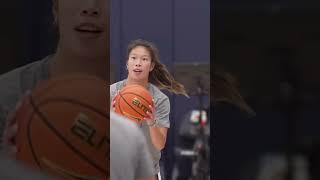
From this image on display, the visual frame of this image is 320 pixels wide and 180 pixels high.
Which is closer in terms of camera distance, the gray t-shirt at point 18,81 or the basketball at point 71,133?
the basketball at point 71,133

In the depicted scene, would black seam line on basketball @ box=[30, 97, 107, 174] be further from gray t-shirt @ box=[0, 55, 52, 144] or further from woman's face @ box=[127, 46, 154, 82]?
woman's face @ box=[127, 46, 154, 82]

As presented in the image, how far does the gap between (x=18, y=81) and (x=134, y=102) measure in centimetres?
53

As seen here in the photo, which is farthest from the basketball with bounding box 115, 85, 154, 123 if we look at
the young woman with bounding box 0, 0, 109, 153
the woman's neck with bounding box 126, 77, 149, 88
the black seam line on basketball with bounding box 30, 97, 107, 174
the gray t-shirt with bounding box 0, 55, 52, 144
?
the gray t-shirt with bounding box 0, 55, 52, 144

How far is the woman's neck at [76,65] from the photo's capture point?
2.97 m

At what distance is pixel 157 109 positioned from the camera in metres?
2.93

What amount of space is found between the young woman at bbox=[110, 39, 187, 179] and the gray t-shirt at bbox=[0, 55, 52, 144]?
1.10ft

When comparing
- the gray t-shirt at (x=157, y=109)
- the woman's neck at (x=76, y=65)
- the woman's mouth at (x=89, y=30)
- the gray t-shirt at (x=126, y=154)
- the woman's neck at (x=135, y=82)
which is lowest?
the gray t-shirt at (x=126, y=154)

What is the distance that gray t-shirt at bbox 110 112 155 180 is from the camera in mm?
2828

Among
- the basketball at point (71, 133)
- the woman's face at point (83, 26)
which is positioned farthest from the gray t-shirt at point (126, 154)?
the woman's face at point (83, 26)

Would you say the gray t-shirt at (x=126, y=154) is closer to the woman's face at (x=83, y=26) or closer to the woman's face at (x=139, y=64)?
the woman's face at (x=139, y=64)

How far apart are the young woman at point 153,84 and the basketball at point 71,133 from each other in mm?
102

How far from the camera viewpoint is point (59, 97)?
291 cm
